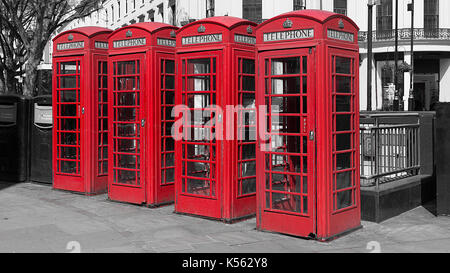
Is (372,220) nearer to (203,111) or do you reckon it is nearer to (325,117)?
(325,117)

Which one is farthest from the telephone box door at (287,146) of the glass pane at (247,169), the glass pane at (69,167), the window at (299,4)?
the window at (299,4)

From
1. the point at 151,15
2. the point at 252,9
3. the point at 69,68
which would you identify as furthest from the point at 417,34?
the point at 69,68

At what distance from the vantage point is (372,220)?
25.7 ft

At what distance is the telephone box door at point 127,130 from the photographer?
909cm

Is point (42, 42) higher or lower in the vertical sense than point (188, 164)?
higher

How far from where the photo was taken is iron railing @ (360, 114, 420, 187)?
26.2ft

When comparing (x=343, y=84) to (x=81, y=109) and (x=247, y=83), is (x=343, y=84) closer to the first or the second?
(x=247, y=83)

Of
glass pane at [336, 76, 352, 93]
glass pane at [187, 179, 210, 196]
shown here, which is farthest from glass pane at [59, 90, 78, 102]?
glass pane at [336, 76, 352, 93]

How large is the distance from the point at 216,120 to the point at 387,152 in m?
2.99

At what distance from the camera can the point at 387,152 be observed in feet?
28.3

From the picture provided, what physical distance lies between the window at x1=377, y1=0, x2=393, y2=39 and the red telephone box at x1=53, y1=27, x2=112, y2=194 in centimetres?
3079
